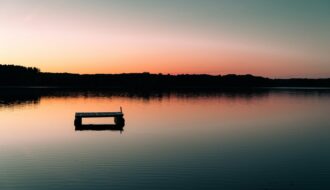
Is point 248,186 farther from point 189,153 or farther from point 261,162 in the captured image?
point 189,153

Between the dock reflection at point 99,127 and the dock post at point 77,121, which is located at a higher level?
the dock post at point 77,121

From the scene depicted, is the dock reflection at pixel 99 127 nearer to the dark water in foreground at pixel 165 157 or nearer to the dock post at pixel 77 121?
the dock post at pixel 77 121

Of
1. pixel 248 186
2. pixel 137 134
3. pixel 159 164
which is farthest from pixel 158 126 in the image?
pixel 248 186

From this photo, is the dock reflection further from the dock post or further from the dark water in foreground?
the dark water in foreground

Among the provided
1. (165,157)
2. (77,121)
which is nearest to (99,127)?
(77,121)

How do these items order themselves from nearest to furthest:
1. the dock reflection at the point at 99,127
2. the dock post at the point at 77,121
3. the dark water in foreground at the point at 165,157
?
the dark water in foreground at the point at 165,157 < the dock reflection at the point at 99,127 < the dock post at the point at 77,121

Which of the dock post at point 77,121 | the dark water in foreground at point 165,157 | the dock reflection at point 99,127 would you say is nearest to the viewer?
the dark water in foreground at point 165,157

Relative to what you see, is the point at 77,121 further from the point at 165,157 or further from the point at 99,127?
the point at 165,157

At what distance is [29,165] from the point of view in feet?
79.1

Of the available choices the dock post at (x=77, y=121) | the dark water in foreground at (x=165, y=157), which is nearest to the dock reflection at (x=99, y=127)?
the dock post at (x=77, y=121)

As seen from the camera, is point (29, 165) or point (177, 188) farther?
point (29, 165)

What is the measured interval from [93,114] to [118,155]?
18603 mm

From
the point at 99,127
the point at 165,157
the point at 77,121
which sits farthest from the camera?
the point at 99,127

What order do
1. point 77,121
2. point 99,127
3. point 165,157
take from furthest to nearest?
point 99,127
point 77,121
point 165,157
